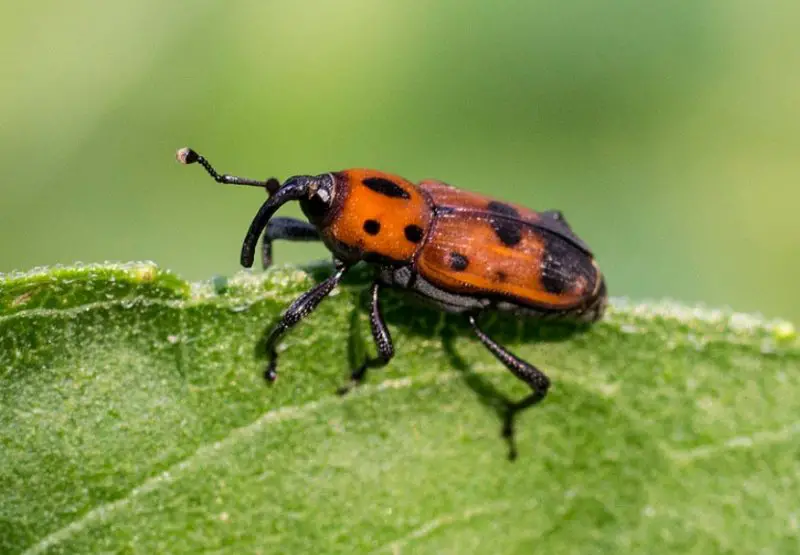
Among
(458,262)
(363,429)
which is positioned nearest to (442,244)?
(458,262)

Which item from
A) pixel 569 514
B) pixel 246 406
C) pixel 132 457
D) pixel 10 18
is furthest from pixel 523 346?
pixel 10 18

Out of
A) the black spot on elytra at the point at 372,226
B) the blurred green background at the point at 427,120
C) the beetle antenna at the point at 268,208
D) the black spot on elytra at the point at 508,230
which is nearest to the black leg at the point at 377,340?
the black spot on elytra at the point at 372,226

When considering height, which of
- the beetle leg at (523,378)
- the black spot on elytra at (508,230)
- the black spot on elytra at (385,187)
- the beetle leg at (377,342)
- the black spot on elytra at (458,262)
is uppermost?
the black spot on elytra at (385,187)

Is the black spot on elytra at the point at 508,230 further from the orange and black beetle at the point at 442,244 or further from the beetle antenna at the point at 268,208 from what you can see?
the beetle antenna at the point at 268,208

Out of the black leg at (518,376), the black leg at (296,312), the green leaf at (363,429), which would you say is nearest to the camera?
the green leaf at (363,429)

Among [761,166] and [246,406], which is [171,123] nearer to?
[246,406]
